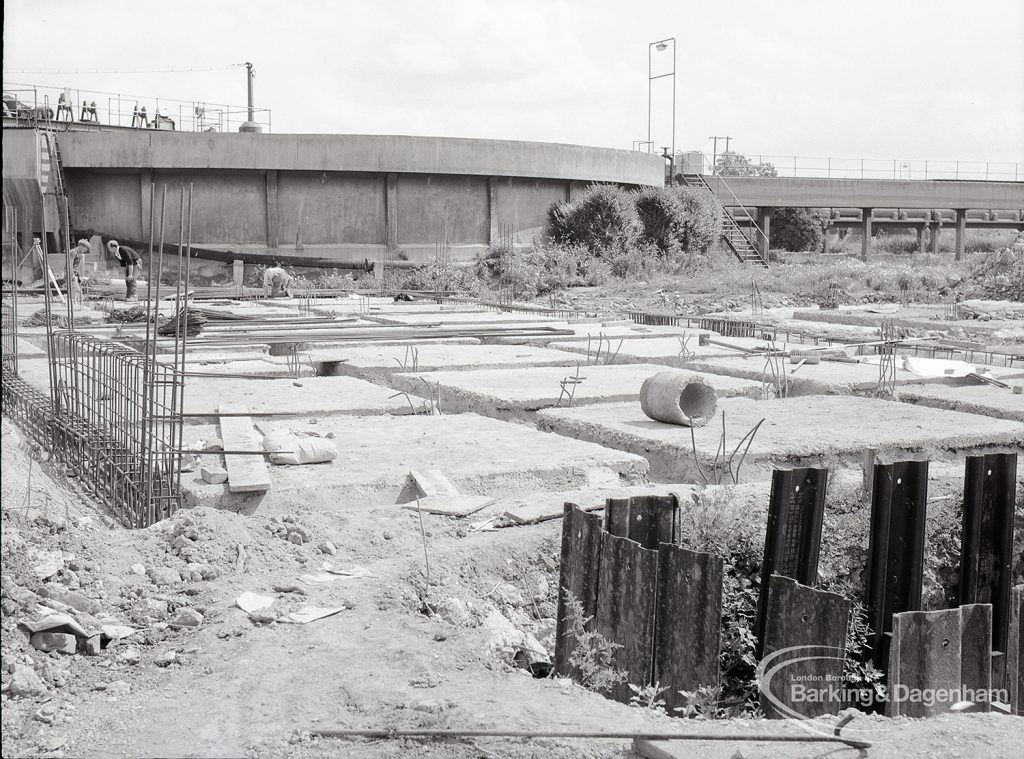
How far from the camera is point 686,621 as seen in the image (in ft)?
14.0

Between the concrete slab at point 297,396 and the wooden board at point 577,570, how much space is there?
3.68 m

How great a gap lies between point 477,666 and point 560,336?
420 inches

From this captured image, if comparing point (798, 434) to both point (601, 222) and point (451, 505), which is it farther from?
point (601, 222)

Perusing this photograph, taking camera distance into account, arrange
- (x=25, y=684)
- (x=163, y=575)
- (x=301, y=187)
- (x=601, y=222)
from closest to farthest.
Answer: (x=25, y=684) < (x=163, y=575) < (x=301, y=187) < (x=601, y=222)

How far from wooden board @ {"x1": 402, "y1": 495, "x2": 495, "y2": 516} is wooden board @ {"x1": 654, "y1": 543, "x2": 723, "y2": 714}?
185 centimetres

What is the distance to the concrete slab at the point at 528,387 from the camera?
9.00 m

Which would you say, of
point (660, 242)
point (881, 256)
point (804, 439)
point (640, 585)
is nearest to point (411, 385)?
point (804, 439)

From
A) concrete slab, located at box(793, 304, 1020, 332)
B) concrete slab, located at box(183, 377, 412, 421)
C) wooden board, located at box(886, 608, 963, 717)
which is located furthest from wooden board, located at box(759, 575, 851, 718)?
concrete slab, located at box(793, 304, 1020, 332)

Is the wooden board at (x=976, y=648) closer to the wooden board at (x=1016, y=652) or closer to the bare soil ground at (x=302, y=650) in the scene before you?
the wooden board at (x=1016, y=652)

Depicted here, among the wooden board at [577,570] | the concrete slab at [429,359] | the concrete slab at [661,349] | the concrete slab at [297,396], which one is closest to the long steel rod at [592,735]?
the wooden board at [577,570]

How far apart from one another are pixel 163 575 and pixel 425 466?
224cm

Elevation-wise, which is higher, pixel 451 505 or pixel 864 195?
pixel 864 195

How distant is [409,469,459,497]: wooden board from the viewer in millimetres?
6242

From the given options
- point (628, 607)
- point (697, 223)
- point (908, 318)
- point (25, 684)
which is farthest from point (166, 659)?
point (697, 223)
